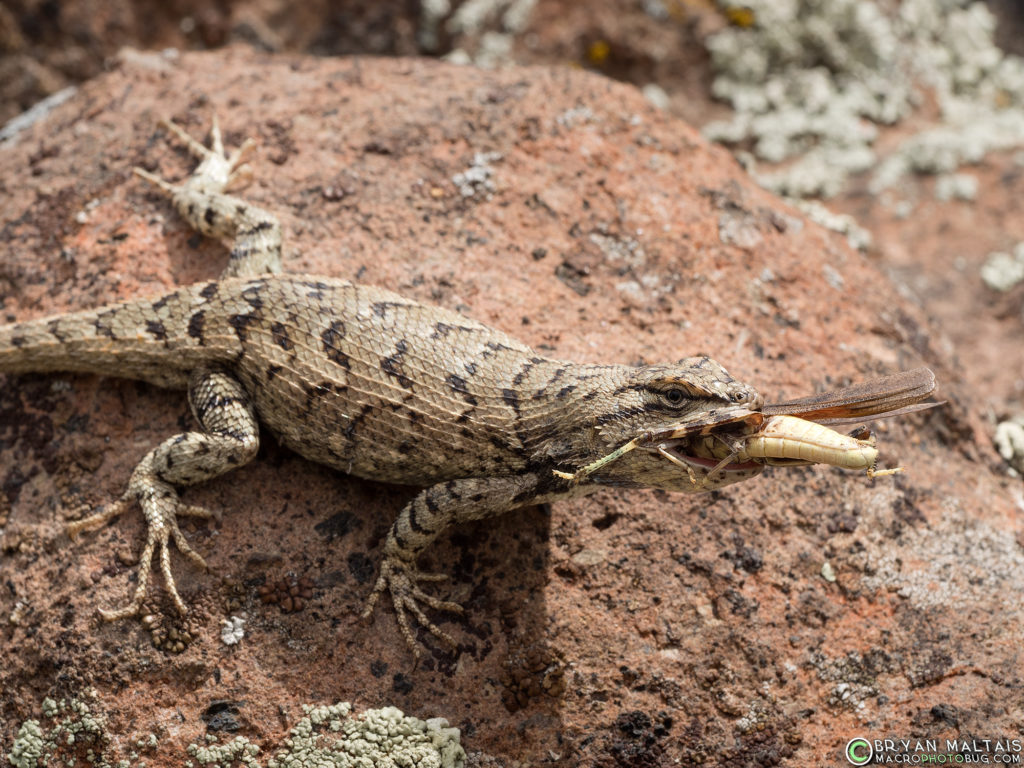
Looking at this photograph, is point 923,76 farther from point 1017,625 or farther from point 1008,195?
point 1017,625

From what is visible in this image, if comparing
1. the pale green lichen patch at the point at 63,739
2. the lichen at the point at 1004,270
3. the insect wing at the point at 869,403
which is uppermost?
the insect wing at the point at 869,403

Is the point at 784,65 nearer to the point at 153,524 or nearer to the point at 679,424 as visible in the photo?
the point at 679,424

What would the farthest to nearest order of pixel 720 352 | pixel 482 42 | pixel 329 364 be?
pixel 482 42 < pixel 720 352 < pixel 329 364

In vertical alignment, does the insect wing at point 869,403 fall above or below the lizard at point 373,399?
above

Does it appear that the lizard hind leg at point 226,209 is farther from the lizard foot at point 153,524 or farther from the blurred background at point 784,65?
the blurred background at point 784,65

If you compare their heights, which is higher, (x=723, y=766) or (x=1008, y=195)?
→ (x=1008, y=195)

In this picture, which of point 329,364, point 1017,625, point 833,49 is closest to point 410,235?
point 329,364

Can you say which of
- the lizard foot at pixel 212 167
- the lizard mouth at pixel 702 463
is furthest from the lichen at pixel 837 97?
the lizard mouth at pixel 702 463
